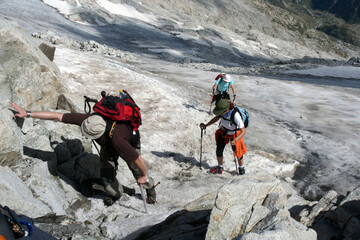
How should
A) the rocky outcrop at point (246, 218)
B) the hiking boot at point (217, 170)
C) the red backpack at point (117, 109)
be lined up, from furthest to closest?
the hiking boot at point (217, 170)
the red backpack at point (117, 109)
the rocky outcrop at point (246, 218)

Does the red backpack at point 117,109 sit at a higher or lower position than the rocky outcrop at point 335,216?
higher

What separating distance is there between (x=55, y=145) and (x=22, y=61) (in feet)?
8.23

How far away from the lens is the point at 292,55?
8025cm

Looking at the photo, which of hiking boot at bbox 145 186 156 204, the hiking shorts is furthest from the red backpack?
the hiking shorts

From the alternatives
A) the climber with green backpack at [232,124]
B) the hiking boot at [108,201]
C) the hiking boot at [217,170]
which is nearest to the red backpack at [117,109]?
the hiking boot at [108,201]

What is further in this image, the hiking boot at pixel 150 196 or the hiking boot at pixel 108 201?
the hiking boot at pixel 150 196

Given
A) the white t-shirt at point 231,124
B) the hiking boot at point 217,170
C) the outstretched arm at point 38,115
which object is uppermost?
the white t-shirt at point 231,124

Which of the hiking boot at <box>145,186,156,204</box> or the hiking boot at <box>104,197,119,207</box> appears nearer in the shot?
the hiking boot at <box>104,197,119,207</box>

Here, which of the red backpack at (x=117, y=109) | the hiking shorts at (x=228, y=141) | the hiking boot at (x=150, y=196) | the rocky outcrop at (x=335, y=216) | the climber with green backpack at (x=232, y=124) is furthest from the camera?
the hiking shorts at (x=228, y=141)

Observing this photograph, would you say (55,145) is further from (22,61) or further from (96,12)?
(96,12)

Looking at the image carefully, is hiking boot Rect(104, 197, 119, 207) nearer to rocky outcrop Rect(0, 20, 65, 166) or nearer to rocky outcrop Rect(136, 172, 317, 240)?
rocky outcrop Rect(136, 172, 317, 240)

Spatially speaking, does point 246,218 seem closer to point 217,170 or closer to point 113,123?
point 113,123

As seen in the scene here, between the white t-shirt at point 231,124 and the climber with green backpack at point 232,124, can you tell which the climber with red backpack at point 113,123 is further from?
Result: the white t-shirt at point 231,124

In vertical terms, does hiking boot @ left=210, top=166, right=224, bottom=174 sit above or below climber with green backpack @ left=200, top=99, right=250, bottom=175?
below
